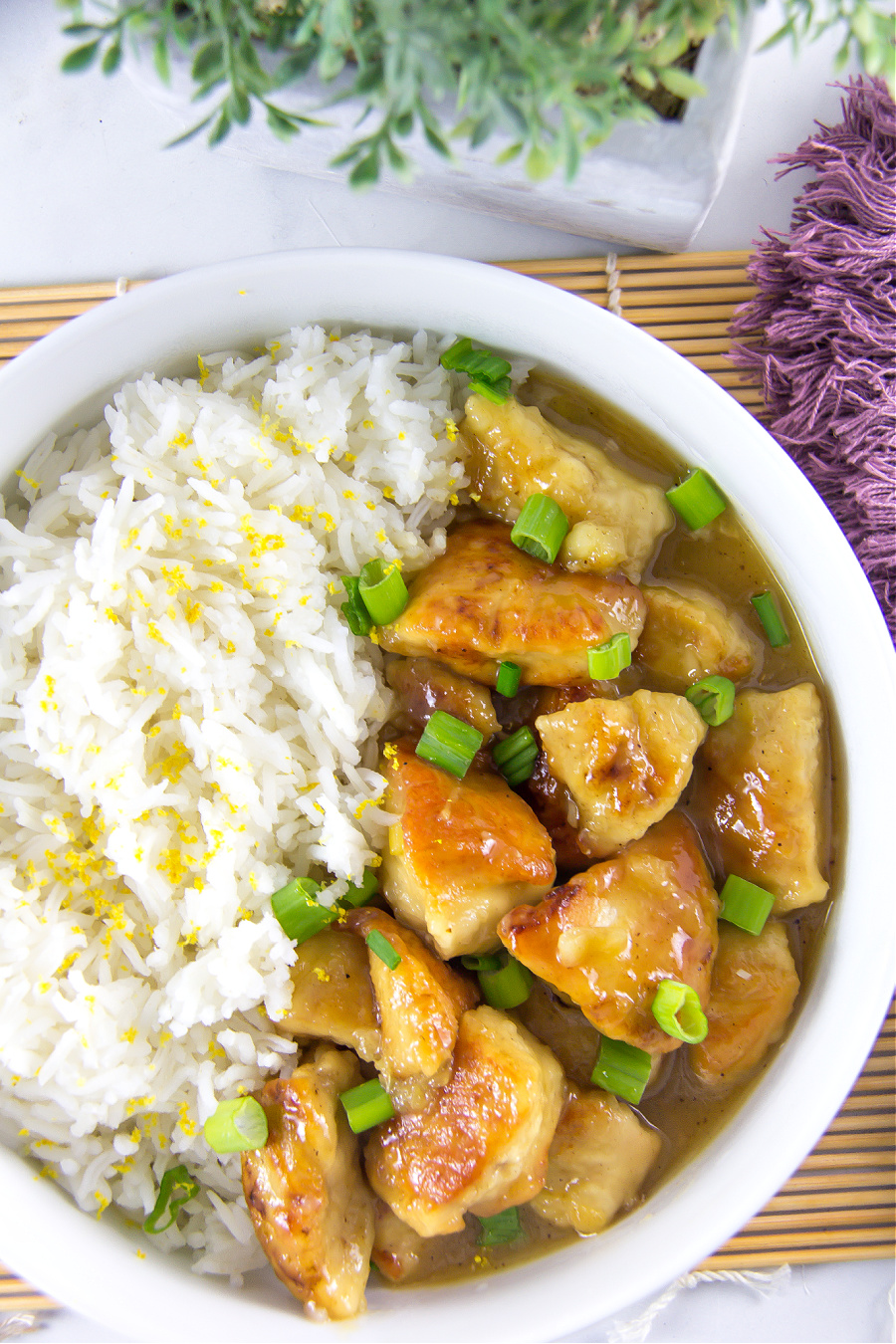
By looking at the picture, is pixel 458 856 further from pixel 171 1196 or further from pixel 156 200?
pixel 156 200

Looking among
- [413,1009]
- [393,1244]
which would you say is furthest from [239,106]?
[393,1244]

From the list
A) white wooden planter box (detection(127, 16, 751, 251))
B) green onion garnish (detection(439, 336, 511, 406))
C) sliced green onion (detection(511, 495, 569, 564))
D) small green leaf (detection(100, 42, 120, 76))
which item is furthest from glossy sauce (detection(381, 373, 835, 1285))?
small green leaf (detection(100, 42, 120, 76))

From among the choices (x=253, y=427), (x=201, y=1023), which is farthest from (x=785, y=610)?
(x=201, y=1023)

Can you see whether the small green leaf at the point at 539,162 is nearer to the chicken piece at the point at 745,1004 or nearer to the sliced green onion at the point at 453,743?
the sliced green onion at the point at 453,743

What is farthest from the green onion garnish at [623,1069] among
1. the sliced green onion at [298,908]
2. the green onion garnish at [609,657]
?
the green onion garnish at [609,657]

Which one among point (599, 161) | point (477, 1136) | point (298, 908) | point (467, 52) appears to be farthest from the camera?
point (298, 908)

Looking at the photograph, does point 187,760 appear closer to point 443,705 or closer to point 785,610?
point 443,705

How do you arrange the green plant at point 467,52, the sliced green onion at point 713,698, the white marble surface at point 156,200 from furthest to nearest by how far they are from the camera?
the white marble surface at point 156,200 < the sliced green onion at point 713,698 < the green plant at point 467,52
